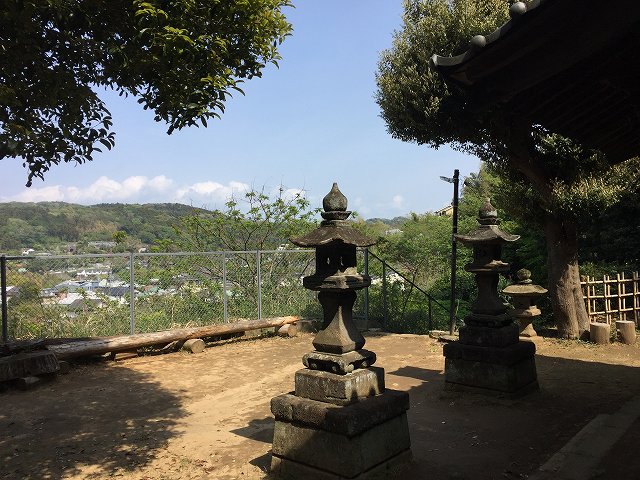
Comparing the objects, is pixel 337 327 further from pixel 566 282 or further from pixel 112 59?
pixel 566 282

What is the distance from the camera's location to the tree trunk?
36.5ft

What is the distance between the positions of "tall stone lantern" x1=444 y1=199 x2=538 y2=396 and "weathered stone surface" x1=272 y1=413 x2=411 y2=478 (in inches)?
104

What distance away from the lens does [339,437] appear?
4.09 meters

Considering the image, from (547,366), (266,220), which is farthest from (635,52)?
(266,220)

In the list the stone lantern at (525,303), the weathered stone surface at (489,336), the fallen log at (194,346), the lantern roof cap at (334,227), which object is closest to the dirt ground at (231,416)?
the fallen log at (194,346)

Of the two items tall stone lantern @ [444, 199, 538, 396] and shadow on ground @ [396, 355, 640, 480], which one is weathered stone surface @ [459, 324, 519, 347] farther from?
shadow on ground @ [396, 355, 640, 480]

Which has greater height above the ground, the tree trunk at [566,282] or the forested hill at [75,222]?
the forested hill at [75,222]

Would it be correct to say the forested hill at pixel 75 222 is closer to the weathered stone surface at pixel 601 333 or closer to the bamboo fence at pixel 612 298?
the bamboo fence at pixel 612 298

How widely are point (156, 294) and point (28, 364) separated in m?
3.72

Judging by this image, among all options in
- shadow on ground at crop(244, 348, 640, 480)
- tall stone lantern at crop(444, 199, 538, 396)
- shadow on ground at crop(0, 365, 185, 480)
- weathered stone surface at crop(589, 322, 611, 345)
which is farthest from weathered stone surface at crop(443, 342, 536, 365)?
weathered stone surface at crop(589, 322, 611, 345)

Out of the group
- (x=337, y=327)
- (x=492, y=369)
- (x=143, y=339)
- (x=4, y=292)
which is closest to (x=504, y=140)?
(x=492, y=369)

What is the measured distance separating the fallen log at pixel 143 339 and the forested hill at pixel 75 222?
10.9 m

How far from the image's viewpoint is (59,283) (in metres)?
9.95

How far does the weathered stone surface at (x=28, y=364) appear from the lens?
297 inches
